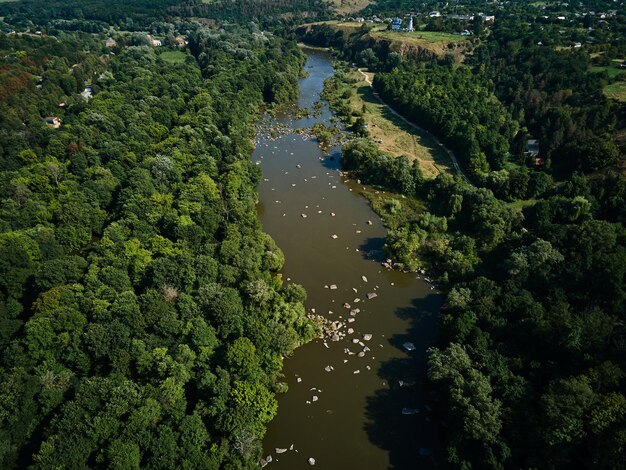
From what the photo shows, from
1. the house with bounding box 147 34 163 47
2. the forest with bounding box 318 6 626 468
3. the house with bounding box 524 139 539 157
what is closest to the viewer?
the forest with bounding box 318 6 626 468

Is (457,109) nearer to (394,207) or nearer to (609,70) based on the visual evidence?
(394,207)

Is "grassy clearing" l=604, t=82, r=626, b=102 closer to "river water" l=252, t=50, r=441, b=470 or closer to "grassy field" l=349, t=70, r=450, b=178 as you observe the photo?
"grassy field" l=349, t=70, r=450, b=178

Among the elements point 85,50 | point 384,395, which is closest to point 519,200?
point 384,395

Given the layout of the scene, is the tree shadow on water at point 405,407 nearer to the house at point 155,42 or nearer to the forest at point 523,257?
the forest at point 523,257

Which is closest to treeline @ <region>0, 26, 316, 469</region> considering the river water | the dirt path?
the river water

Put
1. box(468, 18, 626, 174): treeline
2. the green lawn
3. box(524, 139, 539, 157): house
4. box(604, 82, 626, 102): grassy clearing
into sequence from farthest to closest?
the green lawn < box(604, 82, 626, 102): grassy clearing < box(524, 139, 539, 157): house < box(468, 18, 626, 174): treeline

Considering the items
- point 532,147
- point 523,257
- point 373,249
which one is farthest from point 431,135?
point 523,257

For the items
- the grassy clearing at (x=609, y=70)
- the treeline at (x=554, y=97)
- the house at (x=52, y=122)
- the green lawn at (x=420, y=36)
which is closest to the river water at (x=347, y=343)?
the treeline at (x=554, y=97)
